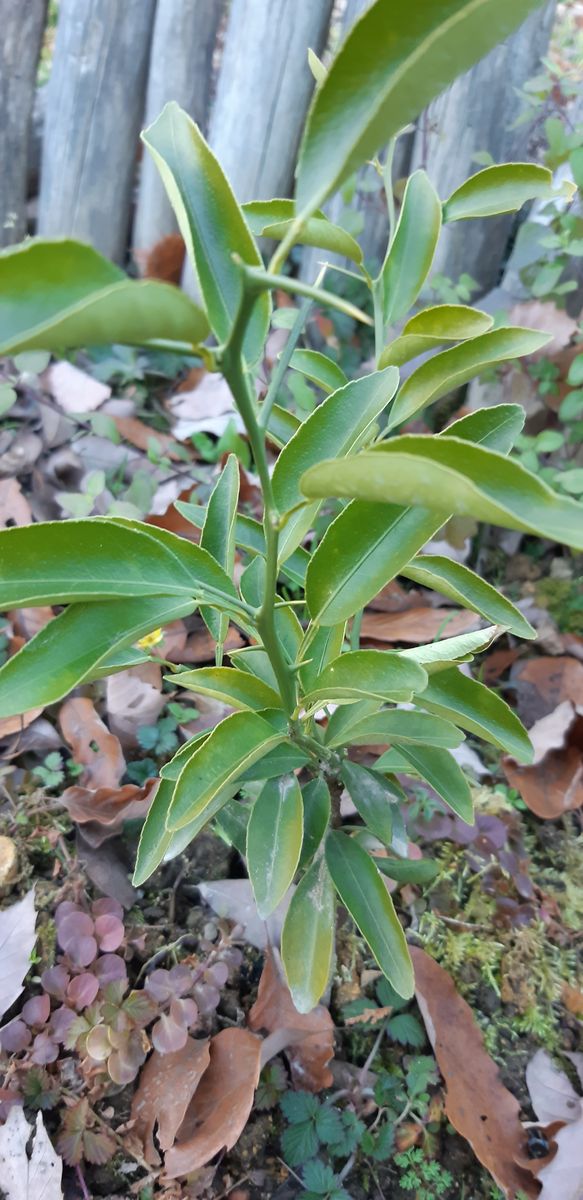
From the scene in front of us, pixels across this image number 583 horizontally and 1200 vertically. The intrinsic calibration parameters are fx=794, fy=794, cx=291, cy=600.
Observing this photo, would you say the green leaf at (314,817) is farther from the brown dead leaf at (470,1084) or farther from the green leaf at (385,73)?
the green leaf at (385,73)

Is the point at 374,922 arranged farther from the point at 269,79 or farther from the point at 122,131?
the point at 122,131

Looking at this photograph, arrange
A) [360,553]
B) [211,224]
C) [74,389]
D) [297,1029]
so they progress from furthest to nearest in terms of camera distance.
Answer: [74,389] → [297,1029] → [360,553] → [211,224]

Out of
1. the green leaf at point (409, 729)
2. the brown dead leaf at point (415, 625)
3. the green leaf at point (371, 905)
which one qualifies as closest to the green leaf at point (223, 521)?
the green leaf at point (409, 729)

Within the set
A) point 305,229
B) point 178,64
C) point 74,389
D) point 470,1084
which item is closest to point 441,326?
point 305,229

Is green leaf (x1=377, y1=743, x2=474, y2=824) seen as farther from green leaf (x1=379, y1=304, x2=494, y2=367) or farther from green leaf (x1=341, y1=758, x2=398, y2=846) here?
green leaf (x1=379, y1=304, x2=494, y2=367)

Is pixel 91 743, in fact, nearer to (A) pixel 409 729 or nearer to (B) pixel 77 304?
(A) pixel 409 729

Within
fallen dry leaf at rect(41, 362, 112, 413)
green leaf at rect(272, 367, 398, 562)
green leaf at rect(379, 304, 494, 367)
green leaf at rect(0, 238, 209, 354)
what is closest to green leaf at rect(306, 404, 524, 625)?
green leaf at rect(272, 367, 398, 562)
